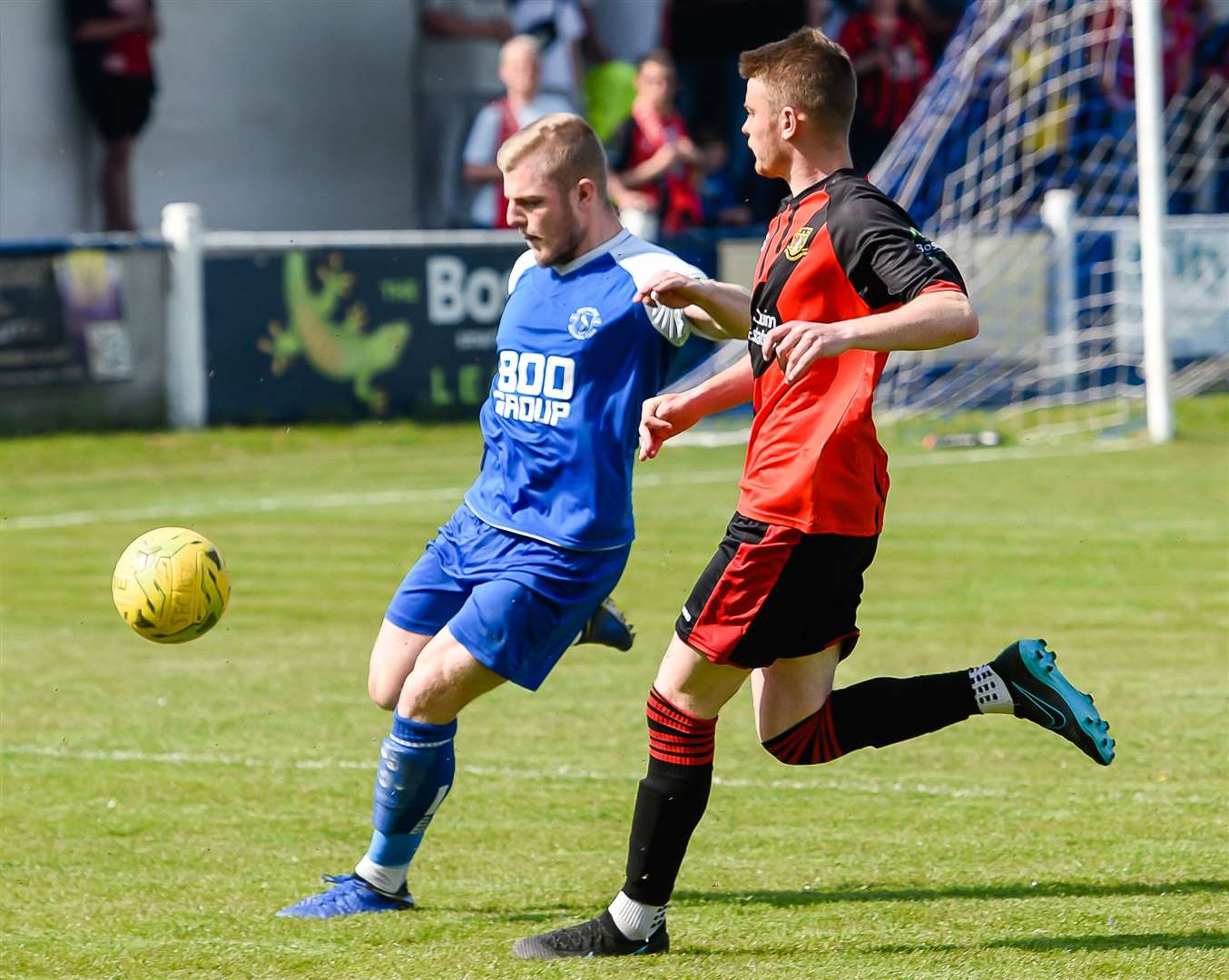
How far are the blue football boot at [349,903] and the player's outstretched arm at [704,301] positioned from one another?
1.66m

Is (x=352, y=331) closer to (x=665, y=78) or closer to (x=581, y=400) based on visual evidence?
(x=665, y=78)

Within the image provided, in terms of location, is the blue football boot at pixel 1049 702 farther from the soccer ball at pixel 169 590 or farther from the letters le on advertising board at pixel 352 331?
the letters le on advertising board at pixel 352 331

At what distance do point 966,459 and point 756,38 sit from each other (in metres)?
Result: 8.66

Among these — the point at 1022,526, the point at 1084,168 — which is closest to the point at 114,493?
the point at 1022,526

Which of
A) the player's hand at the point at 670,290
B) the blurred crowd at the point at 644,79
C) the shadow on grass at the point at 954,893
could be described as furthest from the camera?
the blurred crowd at the point at 644,79

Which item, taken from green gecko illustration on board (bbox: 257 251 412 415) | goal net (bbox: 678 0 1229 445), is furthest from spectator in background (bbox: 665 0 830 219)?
green gecko illustration on board (bbox: 257 251 412 415)

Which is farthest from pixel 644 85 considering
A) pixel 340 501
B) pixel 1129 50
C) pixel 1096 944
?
pixel 1096 944

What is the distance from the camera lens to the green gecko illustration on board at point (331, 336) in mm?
17141

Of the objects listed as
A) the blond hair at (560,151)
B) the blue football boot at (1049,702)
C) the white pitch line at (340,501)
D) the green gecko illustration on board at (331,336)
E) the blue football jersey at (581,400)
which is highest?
the blond hair at (560,151)

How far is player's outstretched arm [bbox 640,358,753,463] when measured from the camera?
5.03 m

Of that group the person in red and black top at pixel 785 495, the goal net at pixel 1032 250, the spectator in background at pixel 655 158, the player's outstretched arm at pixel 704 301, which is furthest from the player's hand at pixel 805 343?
the spectator in background at pixel 655 158

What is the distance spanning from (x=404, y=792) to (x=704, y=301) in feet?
4.86

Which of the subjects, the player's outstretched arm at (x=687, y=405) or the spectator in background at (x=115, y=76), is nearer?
the player's outstretched arm at (x=687, y=405)

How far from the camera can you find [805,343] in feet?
13.8
